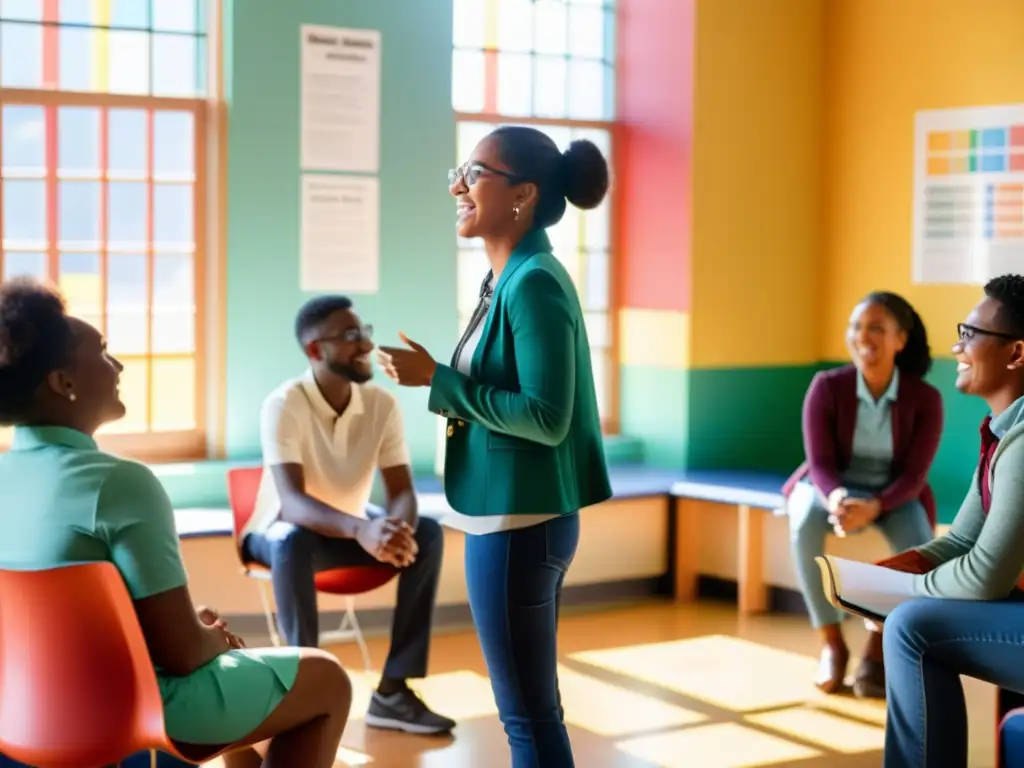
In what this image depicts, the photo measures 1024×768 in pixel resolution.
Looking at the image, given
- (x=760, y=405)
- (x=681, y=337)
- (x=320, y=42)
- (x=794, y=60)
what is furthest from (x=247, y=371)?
(x=794, y=60)

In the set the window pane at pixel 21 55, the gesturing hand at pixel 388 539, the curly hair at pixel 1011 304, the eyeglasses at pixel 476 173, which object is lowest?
the gesturing hand at pixel 388 539

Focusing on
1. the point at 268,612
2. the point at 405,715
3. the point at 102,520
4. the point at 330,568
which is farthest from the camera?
the point at 268,612

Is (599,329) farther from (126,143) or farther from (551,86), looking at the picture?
(126,143)

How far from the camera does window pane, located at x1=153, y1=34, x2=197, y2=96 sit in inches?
240

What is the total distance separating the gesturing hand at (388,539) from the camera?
4562 mm

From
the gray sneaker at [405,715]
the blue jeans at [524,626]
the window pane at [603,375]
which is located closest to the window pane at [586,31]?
the window pane at [603,375]

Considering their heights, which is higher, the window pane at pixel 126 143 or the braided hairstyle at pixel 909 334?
the window pane at pixel 126 143

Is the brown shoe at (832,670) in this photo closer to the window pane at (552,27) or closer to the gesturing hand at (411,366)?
the gesturing hand at (411,366)

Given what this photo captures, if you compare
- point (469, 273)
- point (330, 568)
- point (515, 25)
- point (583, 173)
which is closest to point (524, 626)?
point (583, 173)

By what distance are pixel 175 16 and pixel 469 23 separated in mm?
1441

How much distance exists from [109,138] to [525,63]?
2.06 m

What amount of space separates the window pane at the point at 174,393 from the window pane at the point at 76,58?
1142 mm

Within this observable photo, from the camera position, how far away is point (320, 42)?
6156 millimetres

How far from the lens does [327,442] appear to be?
488cm
